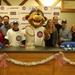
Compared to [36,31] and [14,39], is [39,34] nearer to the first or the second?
[36,31]

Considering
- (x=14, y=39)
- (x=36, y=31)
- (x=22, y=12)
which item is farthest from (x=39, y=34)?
(x=22, y=12)

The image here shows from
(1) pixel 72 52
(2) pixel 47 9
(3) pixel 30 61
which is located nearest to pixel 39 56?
(3) pixel 30 61

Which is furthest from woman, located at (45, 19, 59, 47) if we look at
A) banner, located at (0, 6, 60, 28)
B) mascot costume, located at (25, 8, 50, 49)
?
banner, located at (0, 6, 60, 28)

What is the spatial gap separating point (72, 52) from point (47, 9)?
2.70 metres

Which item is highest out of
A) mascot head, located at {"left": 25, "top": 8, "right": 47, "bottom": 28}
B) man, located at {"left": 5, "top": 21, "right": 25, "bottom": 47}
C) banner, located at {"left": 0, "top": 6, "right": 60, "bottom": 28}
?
banner, located at {"left": 0, "top": 6, "right": 60, "bottom": 28}

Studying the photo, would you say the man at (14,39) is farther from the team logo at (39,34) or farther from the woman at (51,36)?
the woman at (51,36)

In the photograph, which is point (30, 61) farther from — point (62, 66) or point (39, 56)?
point (62, 66)

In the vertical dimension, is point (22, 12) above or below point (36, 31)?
above

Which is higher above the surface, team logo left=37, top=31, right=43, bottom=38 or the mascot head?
the mascot head

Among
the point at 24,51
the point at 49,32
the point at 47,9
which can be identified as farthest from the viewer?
the point at 47,9

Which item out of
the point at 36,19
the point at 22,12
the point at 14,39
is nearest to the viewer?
the point at 36,19

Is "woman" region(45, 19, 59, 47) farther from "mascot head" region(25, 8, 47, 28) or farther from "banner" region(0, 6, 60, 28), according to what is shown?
"banner" region(0, 6, 60, 28)

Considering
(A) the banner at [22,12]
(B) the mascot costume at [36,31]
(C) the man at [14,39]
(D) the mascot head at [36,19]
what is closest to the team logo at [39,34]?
(B) the mascot costume at [36,31]

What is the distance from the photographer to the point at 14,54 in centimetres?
237
